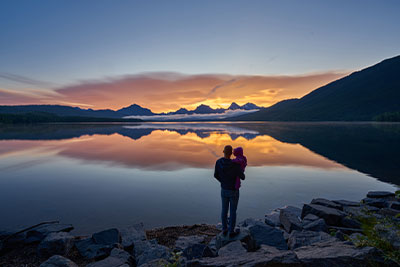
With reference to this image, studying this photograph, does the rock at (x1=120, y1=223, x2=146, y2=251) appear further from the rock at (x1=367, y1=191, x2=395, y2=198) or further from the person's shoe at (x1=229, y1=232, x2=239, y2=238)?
the rock at (x1=367, y1=191, x2=395, y2=198)

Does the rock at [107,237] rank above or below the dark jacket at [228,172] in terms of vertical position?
below

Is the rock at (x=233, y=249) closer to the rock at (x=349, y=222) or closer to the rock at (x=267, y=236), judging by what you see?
the rock at (x=267, y=236)

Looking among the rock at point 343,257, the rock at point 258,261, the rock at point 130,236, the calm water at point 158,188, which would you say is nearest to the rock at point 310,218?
the calm water at point 158,188

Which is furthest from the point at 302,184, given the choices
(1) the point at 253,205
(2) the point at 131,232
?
(2) the point at 131,232

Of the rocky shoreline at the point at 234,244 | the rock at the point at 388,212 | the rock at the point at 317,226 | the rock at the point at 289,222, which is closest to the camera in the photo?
the rocky shoreline at the point at 234,244

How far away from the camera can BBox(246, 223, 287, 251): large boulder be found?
821cm

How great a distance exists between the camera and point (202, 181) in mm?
18078

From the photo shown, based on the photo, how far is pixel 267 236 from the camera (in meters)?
8.46

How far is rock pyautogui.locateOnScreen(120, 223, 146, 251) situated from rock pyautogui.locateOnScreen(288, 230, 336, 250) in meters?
5.54

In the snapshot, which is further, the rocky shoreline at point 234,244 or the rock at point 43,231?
the rock at point 43,231

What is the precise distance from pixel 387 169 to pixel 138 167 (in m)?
24.6

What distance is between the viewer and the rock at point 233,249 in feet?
21.9

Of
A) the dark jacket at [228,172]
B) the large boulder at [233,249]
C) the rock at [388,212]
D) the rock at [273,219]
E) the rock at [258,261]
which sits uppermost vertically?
the dark jacket at [228,172]

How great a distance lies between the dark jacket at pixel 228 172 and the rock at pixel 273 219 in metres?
3.67
